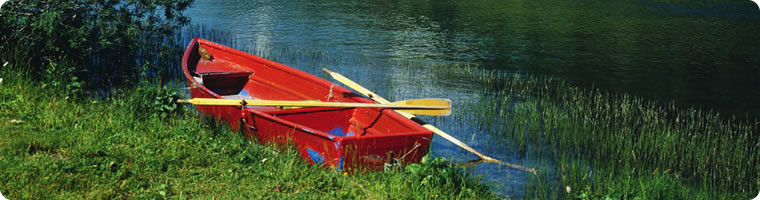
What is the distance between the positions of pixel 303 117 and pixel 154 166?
238cm

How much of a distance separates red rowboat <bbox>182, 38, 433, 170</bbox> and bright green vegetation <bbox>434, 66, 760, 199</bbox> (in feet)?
5.46

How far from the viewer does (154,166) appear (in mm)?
5555

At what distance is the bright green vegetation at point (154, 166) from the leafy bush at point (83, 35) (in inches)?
78.8

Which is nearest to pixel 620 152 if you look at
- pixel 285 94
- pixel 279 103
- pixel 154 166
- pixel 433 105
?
pixel 433 105

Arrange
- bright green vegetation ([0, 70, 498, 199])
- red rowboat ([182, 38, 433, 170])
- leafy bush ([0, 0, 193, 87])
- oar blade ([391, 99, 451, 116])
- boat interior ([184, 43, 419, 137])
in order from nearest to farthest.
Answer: bright green vegetation ([0, 70, 498, 199]), red rowboat ([182, 38, 433, 170]), oar blade ([391, 99, 451, 116]), boat interior ([184, 43, 419, 137]), leafy bush ([0, 0, 193, 87])

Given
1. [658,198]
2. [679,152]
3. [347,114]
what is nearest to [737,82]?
[679,152]

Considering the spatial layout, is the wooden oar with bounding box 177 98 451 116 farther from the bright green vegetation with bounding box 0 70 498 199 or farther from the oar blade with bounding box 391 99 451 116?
the bright green vegetation with bounding box 0 70 498 199

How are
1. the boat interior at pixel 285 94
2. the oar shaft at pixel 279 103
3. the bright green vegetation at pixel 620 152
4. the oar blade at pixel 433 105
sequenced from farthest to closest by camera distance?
the boat interior at pixel 285 94, the oar blade at pixel 433 105, the oar shaft at pixel 279 103, the bright green vegetation at pixel 620 152

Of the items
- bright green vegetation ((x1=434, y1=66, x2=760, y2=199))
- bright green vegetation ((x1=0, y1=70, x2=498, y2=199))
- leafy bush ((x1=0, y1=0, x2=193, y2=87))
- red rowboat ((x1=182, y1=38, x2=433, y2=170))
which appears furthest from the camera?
leafy bush ((x1=0, y1=0, x2=193, y2=87))

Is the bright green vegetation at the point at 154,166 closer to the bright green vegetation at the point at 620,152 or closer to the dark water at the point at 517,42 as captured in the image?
the bright green vegetation at the point at 620,152

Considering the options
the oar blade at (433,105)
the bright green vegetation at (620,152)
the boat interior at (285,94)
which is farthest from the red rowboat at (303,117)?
the bright green vegetation at (620,152)

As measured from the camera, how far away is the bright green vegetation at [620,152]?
6.68 metres

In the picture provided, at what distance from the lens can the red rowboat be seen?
614 centimetres

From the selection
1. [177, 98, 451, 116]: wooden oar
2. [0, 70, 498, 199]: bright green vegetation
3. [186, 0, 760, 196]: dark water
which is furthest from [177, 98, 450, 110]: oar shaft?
[186, 0, 760, 196]: dark water
